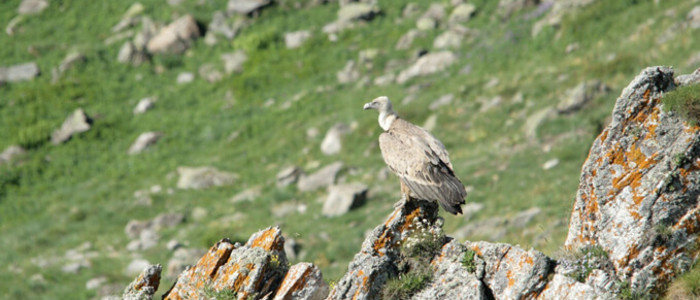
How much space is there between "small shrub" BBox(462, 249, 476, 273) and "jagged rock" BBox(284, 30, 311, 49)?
126 feet

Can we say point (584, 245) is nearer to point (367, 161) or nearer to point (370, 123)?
point (367, 161)

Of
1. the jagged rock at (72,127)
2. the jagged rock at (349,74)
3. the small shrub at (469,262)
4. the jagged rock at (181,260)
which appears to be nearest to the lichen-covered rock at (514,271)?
the small shrub at (469,262)

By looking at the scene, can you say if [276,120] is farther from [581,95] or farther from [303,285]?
[303,285]

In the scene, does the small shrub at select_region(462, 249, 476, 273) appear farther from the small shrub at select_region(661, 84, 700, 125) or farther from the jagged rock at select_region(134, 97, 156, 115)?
the jagged rock at select_region(134, 97, 156, 115)

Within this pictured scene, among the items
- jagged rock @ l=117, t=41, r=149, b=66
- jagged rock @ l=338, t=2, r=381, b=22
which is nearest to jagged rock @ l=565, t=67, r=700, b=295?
jagged rock @ l=338, t=2, r=381, b=22

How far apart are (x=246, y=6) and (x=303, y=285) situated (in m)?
42.4

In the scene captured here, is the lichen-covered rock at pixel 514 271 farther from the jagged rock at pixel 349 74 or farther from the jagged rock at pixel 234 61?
the jagged rock at pixel 234 61

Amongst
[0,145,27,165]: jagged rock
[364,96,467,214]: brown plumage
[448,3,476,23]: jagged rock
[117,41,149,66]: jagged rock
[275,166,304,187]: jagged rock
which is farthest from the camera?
[117,41,149,66]: jagged rock

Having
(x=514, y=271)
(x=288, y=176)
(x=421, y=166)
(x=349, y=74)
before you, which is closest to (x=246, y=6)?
(x=349, y=74)

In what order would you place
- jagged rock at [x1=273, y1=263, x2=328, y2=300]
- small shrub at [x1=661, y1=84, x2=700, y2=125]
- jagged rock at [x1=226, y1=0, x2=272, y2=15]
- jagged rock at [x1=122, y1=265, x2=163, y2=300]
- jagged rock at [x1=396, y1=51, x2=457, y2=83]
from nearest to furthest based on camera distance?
1. small shrub at [x1=661, y1=84, x2=700, y2=125]
2. jagged rock at [x1=273, y1=263, x2=328, y2=300]
3. jagged rock at [x1=122, y1=265, x2=163, y2=300]
4. jagged rock at [x1=396, y1=51, x2=457, y2=83]
5. jagged rock at [x1=226, y1=0, x2=272, y2=15]

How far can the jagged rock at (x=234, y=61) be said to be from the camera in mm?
47625

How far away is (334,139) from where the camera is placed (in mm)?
36844

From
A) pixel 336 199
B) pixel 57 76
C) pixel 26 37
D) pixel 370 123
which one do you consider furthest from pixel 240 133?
pixel 26 37

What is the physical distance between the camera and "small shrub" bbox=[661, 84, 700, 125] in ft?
34.9
